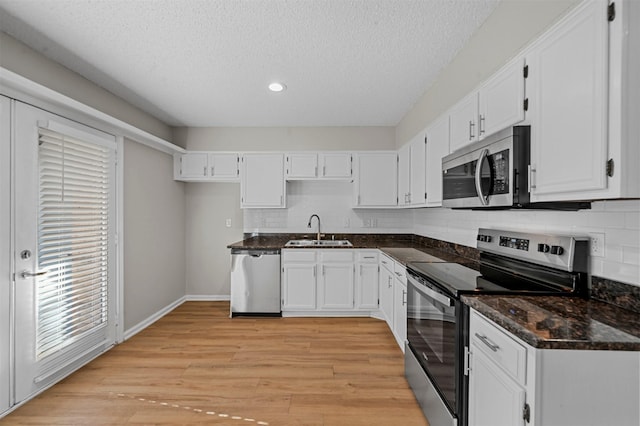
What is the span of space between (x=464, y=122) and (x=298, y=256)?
8.22 feet

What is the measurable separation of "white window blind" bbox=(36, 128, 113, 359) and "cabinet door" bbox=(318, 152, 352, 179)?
2.42 metres

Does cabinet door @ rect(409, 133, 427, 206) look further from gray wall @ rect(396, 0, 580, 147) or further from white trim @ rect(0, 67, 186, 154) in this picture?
white trim @ rect(0, 67, 186, 154)

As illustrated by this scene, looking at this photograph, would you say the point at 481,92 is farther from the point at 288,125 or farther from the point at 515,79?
the point at 288,125

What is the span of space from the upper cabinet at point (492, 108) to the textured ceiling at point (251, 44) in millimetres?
485

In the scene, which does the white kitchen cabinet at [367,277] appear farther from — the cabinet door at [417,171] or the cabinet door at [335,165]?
the cabinet door at [335,165]

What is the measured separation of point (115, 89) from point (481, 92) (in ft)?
10.5

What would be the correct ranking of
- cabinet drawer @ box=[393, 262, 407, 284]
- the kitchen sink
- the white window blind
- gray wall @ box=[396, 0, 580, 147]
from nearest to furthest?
gray wall @ box=[396, 0, 580, 147], the white window blind, cabinet drawer @ box=[393, 262, 407, 284], the kitchen sink

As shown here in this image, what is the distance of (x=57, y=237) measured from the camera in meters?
2.55

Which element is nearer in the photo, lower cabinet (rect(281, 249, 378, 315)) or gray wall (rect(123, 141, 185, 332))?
gray wall (rect(123, 141, 185, 332))

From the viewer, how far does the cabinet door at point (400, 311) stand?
291 cm

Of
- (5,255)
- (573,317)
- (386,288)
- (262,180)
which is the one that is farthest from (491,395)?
(262,180)

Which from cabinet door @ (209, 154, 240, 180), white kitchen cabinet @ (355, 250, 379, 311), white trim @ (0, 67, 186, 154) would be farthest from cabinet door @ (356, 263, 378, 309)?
white trim @ (0, 67, 186, 154)

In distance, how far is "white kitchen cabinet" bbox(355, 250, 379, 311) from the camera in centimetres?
410

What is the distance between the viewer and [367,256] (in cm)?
410
